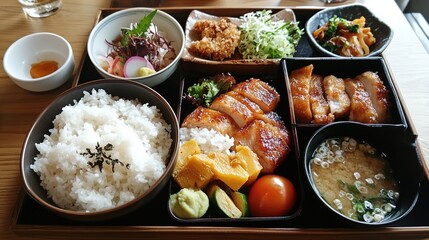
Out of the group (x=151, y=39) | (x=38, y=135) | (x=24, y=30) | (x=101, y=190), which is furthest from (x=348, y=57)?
(x=24, y=30)

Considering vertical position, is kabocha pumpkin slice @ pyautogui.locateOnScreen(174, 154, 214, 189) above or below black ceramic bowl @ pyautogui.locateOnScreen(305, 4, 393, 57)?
below

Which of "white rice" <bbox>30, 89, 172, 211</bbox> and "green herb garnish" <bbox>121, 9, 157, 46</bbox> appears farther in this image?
"green herb garnish" <bbox>121, 9, 157, 46</bbox>

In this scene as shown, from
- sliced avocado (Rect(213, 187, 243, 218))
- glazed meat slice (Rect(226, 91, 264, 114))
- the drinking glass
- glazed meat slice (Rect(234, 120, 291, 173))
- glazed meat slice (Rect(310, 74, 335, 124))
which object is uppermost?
glazed meat slice (Rect(310, 74, 335, 124))

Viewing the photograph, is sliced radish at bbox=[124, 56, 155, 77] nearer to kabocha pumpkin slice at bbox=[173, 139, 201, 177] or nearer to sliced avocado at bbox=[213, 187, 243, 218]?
kabocha pumpkin slice at bbox=[173, 139, 201, 177]

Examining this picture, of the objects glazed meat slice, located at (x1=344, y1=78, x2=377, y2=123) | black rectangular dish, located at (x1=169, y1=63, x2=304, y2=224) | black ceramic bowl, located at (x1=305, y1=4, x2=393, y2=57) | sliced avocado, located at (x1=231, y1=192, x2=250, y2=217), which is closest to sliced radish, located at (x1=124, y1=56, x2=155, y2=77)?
black rectangular dish, located at (x1=169, y1=63, x2=304, y2=224)

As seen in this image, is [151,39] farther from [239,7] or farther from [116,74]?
[239,7]

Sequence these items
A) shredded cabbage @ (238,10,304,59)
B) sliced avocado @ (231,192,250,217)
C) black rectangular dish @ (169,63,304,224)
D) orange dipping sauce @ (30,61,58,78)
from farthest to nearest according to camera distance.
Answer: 1. shredded cabbage @ (238,10,304,59)
2. orange dipping sauce @ (30,61,58,78)
3. sliced avocado @ (231,192,250,217)
4. black rectangular dish @ (169,63,304,224)

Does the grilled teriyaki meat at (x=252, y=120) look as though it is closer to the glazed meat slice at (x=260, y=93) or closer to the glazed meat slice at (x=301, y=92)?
the glazed meat slice at (x=260, y=93)

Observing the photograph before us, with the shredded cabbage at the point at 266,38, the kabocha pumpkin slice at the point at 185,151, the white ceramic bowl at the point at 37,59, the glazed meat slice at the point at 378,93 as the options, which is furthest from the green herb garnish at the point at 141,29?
the glazed meat slice at the point at 378,93
